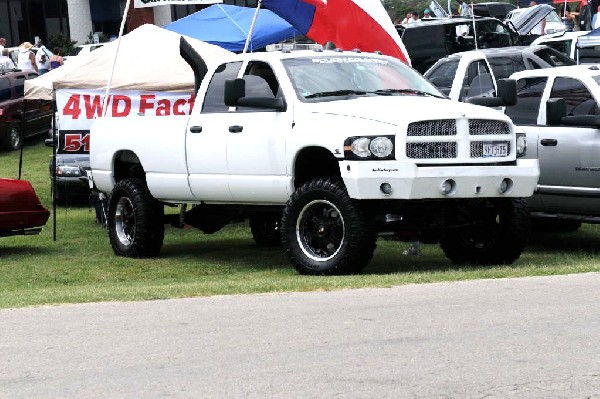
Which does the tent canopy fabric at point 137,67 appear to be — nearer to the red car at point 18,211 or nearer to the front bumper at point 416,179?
the red car at point 18,211

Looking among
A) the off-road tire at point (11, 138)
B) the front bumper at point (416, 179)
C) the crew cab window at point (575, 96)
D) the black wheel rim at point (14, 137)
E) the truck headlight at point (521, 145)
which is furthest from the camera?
the black wheel rim at point (14, 137)

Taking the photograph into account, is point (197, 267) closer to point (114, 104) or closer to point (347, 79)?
point (347, 79)

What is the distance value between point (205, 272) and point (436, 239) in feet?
8.18

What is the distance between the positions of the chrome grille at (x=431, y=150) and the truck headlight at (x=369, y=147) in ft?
0.55

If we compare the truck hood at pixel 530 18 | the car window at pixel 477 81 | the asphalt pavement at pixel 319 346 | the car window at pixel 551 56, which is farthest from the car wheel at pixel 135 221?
the truck hood at pixel 530 18

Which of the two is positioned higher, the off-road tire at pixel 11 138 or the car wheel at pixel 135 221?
the car wheel at pixel 135 221

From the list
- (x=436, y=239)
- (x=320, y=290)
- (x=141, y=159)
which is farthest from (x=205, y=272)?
(x=320, y=290)

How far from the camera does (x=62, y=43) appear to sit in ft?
152

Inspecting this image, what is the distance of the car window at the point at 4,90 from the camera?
2978 cm

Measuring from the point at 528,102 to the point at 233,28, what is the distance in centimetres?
1295

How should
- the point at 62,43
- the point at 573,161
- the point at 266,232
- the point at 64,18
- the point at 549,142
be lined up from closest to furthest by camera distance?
1. the point at 573,161
2. the point at 549,142
3. the point at 266,232
4. the point at 62,43
5. the point at 64,18

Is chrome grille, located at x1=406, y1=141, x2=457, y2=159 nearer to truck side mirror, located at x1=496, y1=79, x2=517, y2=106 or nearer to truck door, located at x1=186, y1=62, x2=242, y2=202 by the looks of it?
truck side mirror, located at x1=496, y1=79, x2=517, y2=106

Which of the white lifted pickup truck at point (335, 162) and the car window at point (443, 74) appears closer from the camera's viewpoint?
the white lifted pickup truck at point (335, 162)

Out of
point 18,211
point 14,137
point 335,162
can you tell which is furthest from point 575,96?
point 14,137
